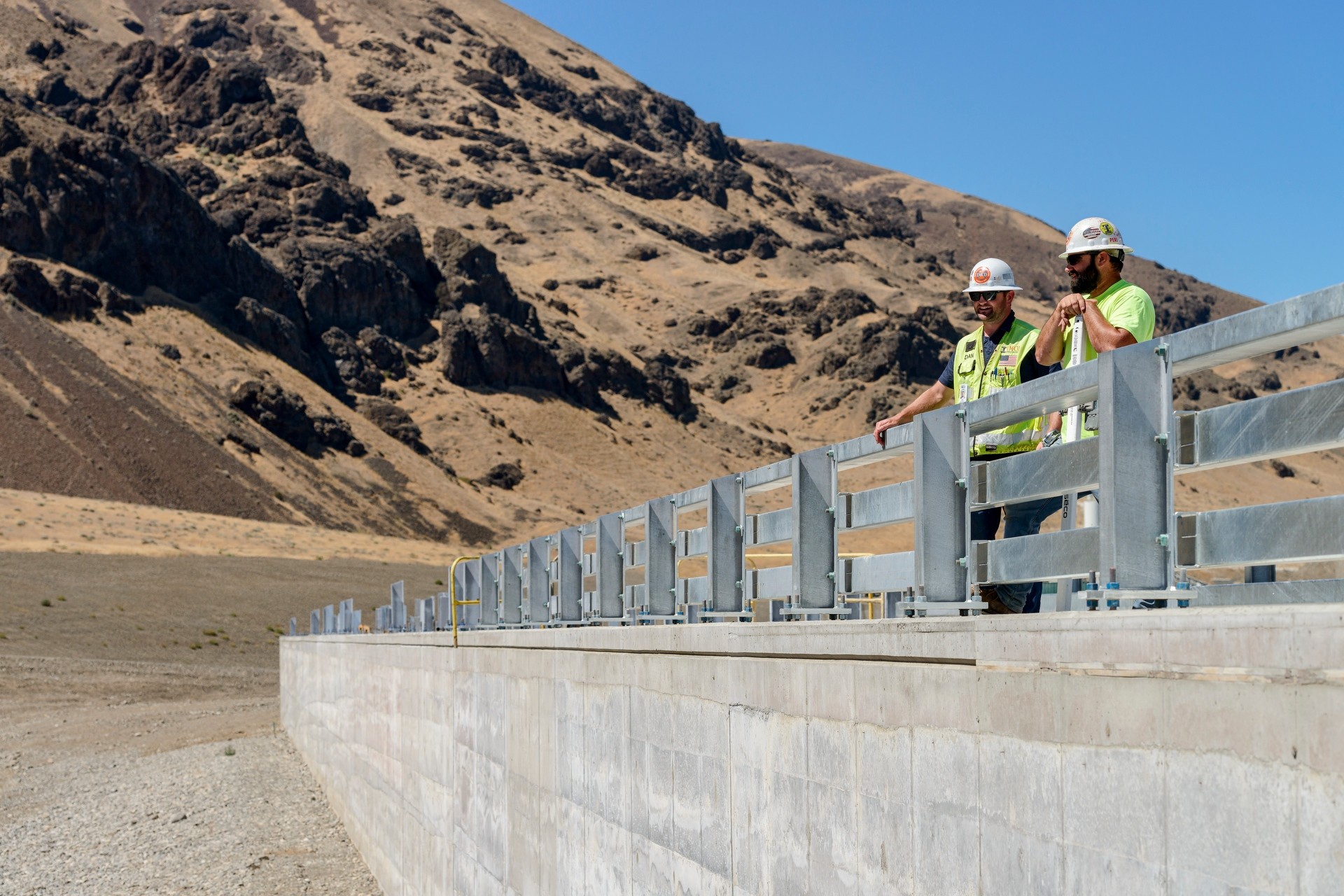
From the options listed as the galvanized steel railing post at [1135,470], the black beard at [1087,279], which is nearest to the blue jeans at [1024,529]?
the black beard at [1087,279]

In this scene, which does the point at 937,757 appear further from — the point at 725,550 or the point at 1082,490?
the point at 725,550

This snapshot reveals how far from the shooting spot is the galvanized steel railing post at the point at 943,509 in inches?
194

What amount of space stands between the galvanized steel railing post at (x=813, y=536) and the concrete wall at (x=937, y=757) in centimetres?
44

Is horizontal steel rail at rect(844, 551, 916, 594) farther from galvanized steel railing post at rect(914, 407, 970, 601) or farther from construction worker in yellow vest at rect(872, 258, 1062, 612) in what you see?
construction worker in yellow vest at rect(872, 258, 1062, 612)

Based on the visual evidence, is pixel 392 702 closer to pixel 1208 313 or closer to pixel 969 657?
pixel 969 657

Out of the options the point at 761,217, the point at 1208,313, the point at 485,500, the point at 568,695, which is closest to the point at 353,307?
the point at 485,500

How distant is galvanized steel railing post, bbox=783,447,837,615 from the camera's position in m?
6.17

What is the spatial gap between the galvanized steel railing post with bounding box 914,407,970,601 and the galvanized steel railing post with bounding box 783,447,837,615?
113cm

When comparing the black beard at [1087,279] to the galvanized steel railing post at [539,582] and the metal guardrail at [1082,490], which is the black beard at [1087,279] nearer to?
the metal guardrail at [1082,490]

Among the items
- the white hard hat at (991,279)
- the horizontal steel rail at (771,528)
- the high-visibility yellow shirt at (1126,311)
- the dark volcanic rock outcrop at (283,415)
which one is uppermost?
the dark volcanic rock outcrop at (283,415)

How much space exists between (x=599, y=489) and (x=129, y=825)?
64.5 meters

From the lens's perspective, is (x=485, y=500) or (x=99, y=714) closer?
(x=99, y=714)

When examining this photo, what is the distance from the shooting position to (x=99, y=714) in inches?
1485

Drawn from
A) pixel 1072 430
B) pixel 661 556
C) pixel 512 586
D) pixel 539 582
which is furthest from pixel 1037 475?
pixel 512 586
